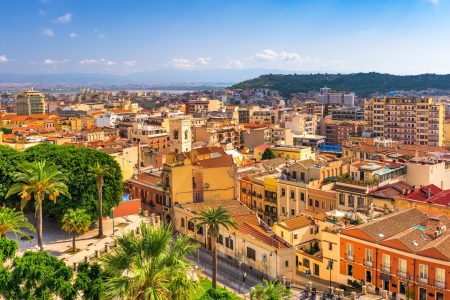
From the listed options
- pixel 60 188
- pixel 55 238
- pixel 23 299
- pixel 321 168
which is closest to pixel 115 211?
pixel 55 238

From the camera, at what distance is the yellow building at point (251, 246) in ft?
143

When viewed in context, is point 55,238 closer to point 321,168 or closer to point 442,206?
point 321,168

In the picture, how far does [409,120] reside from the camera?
124m

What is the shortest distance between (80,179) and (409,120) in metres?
93.7

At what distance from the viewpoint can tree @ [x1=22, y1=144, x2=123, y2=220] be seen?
157ft

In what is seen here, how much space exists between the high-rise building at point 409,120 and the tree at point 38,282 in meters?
107

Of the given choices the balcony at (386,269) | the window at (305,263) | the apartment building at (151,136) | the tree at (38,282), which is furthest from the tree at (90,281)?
the apartment building at (151,136)

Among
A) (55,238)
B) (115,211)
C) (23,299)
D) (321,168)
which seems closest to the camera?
(23,299)

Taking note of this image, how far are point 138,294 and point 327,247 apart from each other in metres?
24.7

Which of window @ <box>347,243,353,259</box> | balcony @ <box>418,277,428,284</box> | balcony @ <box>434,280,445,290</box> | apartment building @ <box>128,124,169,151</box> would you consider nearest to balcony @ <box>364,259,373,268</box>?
window @ <box>347,243,353,259</box>

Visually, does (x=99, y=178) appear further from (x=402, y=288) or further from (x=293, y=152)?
(x=293, y=152)

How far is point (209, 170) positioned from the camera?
60.0 metres

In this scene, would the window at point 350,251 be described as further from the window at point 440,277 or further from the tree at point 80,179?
the tree at point 80,179

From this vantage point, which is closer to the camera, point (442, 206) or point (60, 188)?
point (60, 188)
